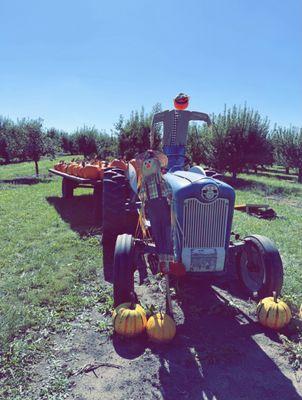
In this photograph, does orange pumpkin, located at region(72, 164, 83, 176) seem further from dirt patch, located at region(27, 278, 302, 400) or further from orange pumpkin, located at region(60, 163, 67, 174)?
dirt patch, located at region(27, 278, 302, 400)

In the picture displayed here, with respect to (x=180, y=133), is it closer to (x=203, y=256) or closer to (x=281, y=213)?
(x=203, y=256)

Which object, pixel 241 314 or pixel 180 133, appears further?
pixel 180 133

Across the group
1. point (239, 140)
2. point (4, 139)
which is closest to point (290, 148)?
point (239, 140)

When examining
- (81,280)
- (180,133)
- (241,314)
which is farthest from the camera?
(180,133)

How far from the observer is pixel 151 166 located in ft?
10.7

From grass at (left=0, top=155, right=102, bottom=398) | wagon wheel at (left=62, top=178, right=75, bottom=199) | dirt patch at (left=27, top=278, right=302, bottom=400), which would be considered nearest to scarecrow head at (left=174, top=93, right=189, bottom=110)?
grass at (left=0, top=155, right=102, bottom=398)

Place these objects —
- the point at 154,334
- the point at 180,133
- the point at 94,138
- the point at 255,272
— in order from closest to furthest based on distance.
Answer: the point at 154,334, the point at 255,272, the point at 180,133, the point at 94,138

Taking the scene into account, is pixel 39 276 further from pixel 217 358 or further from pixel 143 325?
pixel 217 358

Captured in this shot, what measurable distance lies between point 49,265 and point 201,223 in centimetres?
268

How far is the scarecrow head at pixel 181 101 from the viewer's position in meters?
5.05

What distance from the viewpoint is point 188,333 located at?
10.9 feet

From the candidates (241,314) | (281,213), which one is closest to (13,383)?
(241,314)

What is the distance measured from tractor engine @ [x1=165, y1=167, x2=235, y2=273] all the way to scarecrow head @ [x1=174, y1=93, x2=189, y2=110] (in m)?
1.93

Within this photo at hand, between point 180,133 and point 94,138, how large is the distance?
3286 cm
